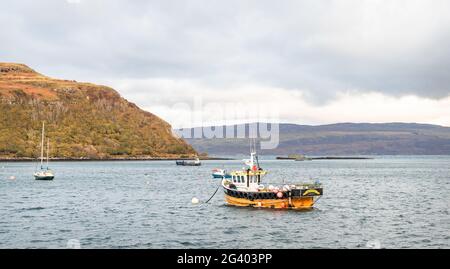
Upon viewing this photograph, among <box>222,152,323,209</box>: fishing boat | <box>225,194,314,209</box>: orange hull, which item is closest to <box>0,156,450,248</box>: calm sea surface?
<box>225,194,314,209</box>: orange hull

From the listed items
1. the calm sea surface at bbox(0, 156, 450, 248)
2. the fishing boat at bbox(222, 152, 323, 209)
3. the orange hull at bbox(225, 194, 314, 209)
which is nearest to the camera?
the calm sea surface at bbox(0, 156, 450, 248)

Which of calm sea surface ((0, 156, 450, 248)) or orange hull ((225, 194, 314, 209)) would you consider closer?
calm sea surface ((0, 156, 450, 248))

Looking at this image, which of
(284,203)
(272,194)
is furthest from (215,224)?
(284,203)

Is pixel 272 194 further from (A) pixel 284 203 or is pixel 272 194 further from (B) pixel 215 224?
(B) pixel 215 224

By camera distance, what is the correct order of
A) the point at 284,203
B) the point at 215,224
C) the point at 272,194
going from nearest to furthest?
the point at 215,224 → the point at 284,203 → the point at 272,194

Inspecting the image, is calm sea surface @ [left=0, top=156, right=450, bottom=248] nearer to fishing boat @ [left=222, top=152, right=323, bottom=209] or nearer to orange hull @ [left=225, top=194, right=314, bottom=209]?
orange hull @ [left=225, top=194, right=314, bottom=209]

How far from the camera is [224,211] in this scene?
2584 inches

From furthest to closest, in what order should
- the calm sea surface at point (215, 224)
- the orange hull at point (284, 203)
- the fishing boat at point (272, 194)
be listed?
1. the orange hull at point (284, 203)
2. the fishing boat at point (272, 194)
3. the calm sea surface at point (215, 224)

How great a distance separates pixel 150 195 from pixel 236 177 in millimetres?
28872

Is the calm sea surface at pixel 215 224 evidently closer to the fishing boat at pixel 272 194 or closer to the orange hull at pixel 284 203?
the orange hull at pixel 284 203

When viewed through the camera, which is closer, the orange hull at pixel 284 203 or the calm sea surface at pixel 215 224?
the calm sea surface at pixel 215 224

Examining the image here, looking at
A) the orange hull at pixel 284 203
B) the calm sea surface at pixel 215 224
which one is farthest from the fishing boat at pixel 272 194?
the calm sea surface at pixel 215 224

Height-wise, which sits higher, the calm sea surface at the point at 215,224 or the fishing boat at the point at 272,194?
the fishing boat at the point at 272,194
